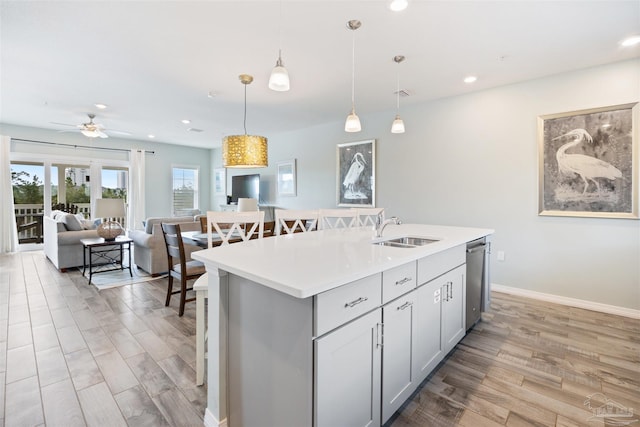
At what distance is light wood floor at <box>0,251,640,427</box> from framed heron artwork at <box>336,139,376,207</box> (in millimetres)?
2601

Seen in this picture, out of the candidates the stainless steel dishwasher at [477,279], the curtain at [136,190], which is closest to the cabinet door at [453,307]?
the stainless steel dishwasher at [477,279]

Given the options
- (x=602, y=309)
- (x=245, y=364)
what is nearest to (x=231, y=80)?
(x=245, y=364)

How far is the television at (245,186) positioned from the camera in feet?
23.4

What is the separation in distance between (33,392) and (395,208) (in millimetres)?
4299

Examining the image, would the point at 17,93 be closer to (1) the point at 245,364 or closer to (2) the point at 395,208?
(1) the point at 245,364

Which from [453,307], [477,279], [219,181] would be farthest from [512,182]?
[219,181]

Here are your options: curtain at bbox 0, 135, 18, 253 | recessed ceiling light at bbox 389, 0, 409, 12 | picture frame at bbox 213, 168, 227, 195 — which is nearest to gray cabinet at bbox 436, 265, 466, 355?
recessed ceiling light at bbox 389, 0, 409, 12

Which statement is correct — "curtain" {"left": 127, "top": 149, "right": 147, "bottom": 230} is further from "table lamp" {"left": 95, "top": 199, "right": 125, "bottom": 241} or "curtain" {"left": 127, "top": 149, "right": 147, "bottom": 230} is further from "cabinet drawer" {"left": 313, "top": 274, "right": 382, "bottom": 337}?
"cabinet drawer" {"left": 313, "top": 274, "right": 382, "bottom": 337}

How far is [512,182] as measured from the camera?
359 cm

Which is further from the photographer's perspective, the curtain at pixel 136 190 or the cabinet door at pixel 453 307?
the curtain at pixel 136 190

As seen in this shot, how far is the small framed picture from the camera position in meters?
6.30

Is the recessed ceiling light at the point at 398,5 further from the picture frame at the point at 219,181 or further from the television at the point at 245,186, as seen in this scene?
the picture frame at the point at 219,181

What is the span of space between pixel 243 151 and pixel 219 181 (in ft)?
18.7

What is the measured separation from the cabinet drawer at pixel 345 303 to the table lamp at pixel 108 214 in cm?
439
